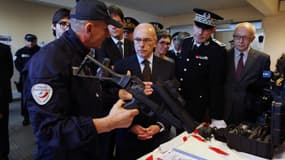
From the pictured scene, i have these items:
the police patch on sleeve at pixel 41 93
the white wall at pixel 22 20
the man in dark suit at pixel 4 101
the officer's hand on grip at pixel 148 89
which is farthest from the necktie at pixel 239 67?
the white wall at pixel 22 20

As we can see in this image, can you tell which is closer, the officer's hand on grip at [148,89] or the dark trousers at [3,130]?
the officer's hand on grip at [148,89]

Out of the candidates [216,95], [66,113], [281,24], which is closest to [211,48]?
[216,95]

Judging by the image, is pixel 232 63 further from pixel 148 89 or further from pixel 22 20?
pixel 22 20

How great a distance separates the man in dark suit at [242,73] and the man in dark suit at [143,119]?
1.96 ft

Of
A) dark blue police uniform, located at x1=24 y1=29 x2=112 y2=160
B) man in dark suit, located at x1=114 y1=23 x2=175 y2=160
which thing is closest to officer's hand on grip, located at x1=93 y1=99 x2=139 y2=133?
dark blue police uniform, located at x1=24 y1=29 x2=112 y2=160

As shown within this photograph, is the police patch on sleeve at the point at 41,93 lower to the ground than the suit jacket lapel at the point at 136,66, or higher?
lower

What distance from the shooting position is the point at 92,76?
90cm

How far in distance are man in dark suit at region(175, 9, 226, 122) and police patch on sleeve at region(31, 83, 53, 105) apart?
1.28 metres

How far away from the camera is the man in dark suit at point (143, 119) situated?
56.1 inches

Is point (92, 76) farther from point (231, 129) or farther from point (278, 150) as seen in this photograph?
point (278, 150)

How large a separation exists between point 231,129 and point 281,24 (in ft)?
18.5

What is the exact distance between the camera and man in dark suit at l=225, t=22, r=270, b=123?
5.83 feet

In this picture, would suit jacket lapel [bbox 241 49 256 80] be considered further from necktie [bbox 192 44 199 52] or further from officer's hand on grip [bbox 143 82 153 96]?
officer's hand on grip [bbox 143 82 153 96]

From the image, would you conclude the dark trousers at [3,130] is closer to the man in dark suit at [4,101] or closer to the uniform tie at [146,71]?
the man in dark suit at [4,101]
